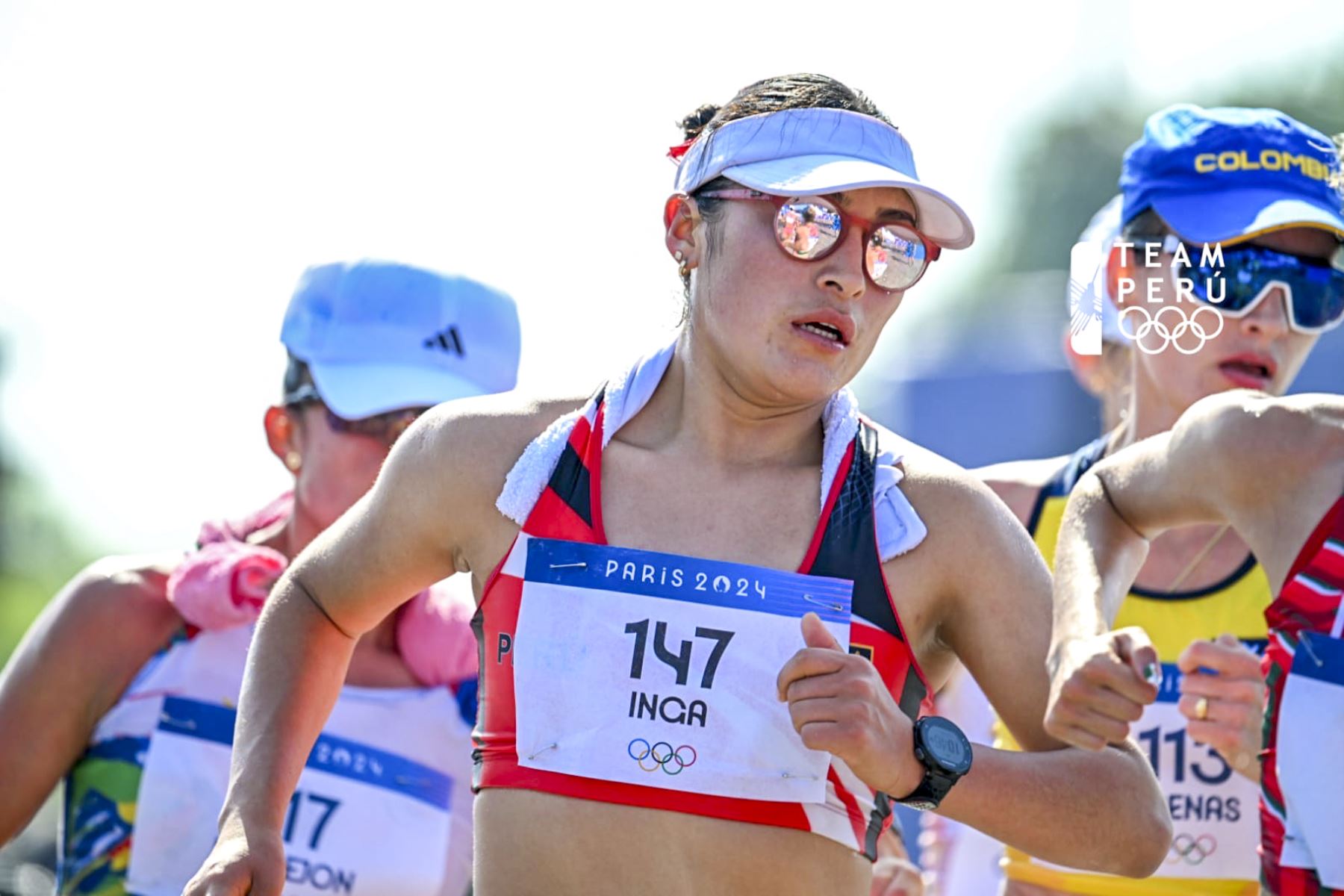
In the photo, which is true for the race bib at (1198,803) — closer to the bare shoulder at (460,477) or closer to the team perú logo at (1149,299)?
the team perú logo at (1149,299)

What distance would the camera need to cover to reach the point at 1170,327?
4809 millimetres

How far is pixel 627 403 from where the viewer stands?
3.55m

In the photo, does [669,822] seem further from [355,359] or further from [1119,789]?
[355,359]

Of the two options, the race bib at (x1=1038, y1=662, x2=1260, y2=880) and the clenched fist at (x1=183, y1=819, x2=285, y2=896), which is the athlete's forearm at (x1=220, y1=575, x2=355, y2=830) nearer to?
the clenched fist at (x1=183, y1=819, x2=285, y2=896)

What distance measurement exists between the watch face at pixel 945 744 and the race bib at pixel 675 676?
221 mm

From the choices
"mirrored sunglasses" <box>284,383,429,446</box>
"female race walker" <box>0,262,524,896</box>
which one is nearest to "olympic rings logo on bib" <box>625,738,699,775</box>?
"female race walker" <box>0,262,524,896</box>

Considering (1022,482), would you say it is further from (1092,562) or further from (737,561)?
(737,561)

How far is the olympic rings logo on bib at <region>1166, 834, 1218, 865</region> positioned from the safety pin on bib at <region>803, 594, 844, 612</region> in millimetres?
1670

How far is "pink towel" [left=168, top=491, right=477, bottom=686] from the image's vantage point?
4.57 meters

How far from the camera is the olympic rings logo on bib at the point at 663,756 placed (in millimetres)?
3170

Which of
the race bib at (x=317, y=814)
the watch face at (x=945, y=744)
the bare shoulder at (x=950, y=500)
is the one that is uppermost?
the bare shoulder at (x=950, y=500)

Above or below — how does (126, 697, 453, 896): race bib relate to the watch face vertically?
below

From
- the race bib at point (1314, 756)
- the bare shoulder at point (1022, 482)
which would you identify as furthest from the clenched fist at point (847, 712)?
the bare shoulder at point (1022, 482)

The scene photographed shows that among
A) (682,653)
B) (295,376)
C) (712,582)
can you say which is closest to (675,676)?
(682,653)
